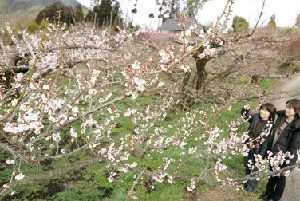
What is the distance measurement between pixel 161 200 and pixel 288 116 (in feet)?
9.23

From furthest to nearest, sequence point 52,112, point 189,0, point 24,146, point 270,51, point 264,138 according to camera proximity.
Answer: point 270,51
point 189,0
point 264,138
point 52,112
point 24,146

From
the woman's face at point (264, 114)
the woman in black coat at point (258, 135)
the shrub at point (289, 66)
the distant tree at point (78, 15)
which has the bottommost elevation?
the woman in black coat at point (258, 135)

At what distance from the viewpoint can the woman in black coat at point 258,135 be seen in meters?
6.50

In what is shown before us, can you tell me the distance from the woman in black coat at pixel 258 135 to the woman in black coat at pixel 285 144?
0.14 metres

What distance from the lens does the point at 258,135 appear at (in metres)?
6.81

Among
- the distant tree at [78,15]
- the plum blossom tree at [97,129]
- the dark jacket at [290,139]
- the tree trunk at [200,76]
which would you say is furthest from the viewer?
the distant tree at [78,15]

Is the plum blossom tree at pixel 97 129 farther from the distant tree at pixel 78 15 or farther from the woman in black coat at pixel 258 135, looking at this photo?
the distant tree at pixel 78 15

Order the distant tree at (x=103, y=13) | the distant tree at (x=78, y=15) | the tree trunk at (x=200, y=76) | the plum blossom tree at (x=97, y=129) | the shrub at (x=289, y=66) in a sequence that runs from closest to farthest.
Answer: the plum blossom tree at (x=97, y=129) → the tree trunk at (x=200, y=76) → the shrub at (x=289, y=66) → the distant tree at (x=78, y=15) → the distant tree at (x=103, y=13)

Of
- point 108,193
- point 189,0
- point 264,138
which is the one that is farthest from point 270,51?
point 108,193

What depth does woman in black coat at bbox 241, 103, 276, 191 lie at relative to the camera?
6504 millimetres

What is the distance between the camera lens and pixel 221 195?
7188 mm

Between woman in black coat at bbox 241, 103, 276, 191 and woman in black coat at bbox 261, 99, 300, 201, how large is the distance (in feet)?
0.47

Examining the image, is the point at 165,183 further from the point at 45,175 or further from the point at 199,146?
the point at 45,175

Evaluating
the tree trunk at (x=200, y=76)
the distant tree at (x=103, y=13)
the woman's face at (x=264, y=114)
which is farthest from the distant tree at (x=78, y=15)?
the woman's face at (x=264, y=114)
